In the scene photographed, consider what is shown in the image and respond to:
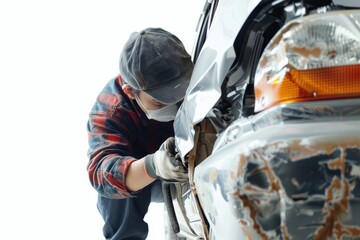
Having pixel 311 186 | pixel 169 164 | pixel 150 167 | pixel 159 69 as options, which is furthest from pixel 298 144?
pixel 159 69

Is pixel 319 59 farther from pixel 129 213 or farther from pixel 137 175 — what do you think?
pixel 129 213

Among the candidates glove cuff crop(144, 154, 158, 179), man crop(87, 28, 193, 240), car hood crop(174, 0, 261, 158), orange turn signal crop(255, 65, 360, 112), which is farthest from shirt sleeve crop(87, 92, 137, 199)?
→ orange turn signal crop(255, 65, 360, 112)

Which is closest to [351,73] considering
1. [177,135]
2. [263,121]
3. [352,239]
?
[263,121]

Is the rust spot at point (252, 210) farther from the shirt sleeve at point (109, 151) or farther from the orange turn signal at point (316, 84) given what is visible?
the shirt sleeve at point (109, 151)

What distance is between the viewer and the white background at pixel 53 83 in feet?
14.2

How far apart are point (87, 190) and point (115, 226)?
145 cm

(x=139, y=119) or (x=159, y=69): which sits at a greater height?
(x=159, y=69)

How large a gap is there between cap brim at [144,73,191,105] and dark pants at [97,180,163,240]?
0.59 meters

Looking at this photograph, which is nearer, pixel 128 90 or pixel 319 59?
pixel 319 59

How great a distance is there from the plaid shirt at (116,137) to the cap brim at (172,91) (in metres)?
0.25

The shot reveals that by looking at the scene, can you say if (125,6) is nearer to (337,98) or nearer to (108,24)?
(108,24)

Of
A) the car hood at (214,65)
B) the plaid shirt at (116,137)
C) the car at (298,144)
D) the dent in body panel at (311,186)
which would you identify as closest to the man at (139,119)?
the plaid shirt at (116,137)

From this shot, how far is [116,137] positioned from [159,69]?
1.24ft

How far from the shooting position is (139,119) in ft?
9.20
